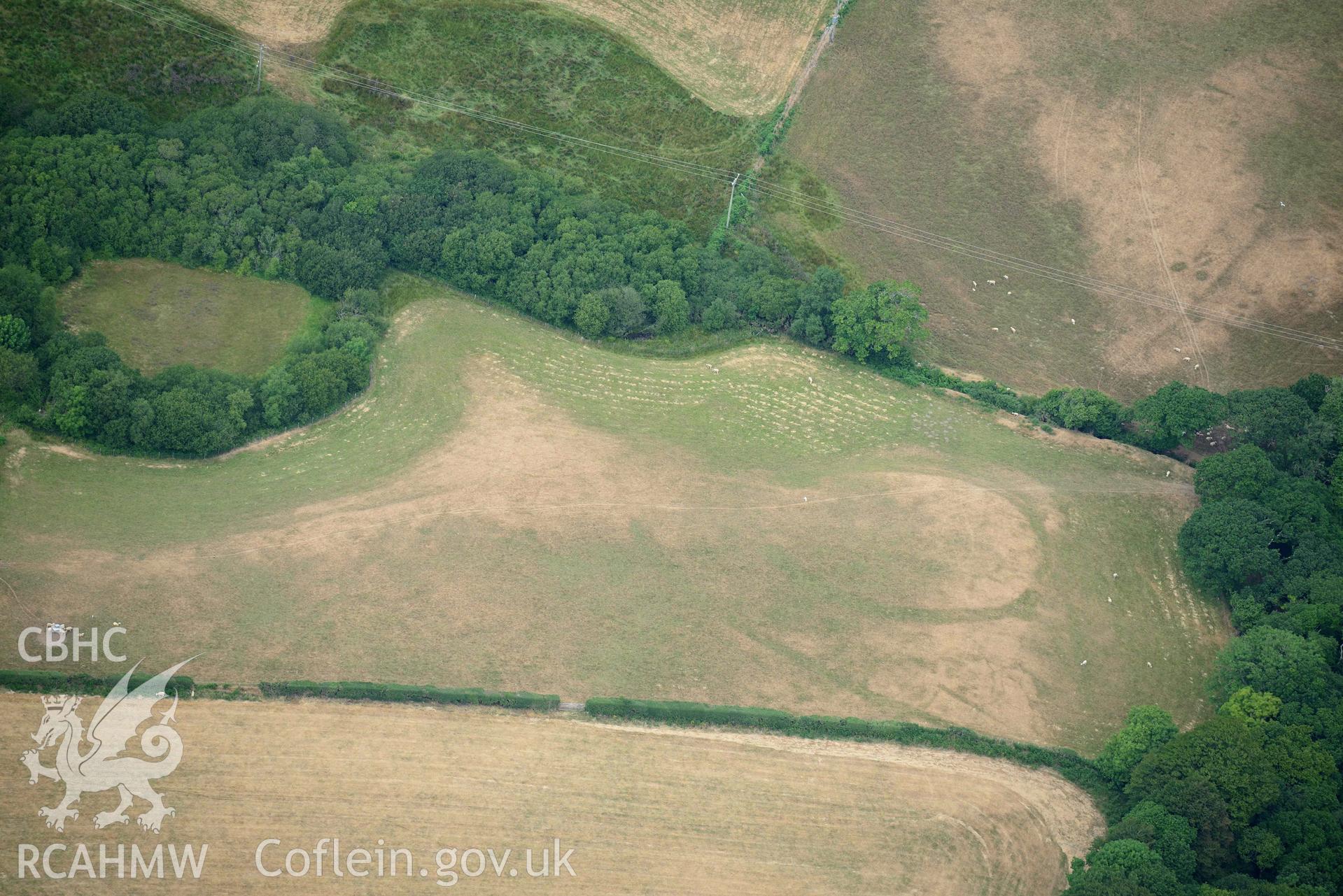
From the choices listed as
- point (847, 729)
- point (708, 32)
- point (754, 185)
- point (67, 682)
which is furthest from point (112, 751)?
point (708, 32)

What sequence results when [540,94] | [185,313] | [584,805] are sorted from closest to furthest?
[584,805] < [185,313] < [540,94]

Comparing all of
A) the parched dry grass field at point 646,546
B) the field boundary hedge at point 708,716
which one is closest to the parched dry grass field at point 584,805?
the field boundary hedge at point 708,716

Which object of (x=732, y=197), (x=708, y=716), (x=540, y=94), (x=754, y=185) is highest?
(x=754, y=185)

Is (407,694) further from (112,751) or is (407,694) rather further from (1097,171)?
(1097,171)

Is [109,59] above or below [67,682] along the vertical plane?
above

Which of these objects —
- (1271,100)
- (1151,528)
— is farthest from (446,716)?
(1271,100)

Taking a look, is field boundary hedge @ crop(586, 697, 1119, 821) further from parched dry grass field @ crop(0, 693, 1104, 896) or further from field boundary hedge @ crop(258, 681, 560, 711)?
field boundary hedge @ crop(258, 681, 560, 711)

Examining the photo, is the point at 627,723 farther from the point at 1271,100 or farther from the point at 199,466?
the point at 1271,100
